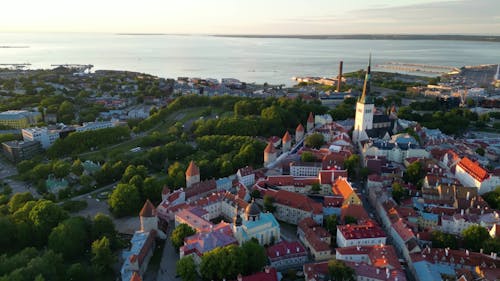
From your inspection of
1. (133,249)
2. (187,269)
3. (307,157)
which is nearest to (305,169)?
(307,157)

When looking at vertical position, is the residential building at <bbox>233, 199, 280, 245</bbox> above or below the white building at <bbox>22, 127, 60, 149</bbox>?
above

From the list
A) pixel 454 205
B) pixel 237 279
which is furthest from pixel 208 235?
pixel 454 205

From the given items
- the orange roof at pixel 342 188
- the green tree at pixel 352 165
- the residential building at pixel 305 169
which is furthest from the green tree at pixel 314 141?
the orange roof at pixel 342 188

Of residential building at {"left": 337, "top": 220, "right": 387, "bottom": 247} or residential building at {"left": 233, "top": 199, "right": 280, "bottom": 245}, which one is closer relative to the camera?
residential building at {"left": 337, "top": 220, "right": 387, "bottom": 247}

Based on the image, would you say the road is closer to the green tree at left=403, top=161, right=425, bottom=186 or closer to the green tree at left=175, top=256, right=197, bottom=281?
the green tree at left=175, top=256, right=197, bottom=281

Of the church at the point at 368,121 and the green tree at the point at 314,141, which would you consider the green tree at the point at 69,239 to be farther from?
the church at the point at 368,121

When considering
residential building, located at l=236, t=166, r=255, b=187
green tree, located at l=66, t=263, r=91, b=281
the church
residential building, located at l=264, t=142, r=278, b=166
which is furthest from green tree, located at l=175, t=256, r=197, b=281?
the church

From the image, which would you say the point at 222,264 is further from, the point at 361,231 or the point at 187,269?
the point at 361,231
